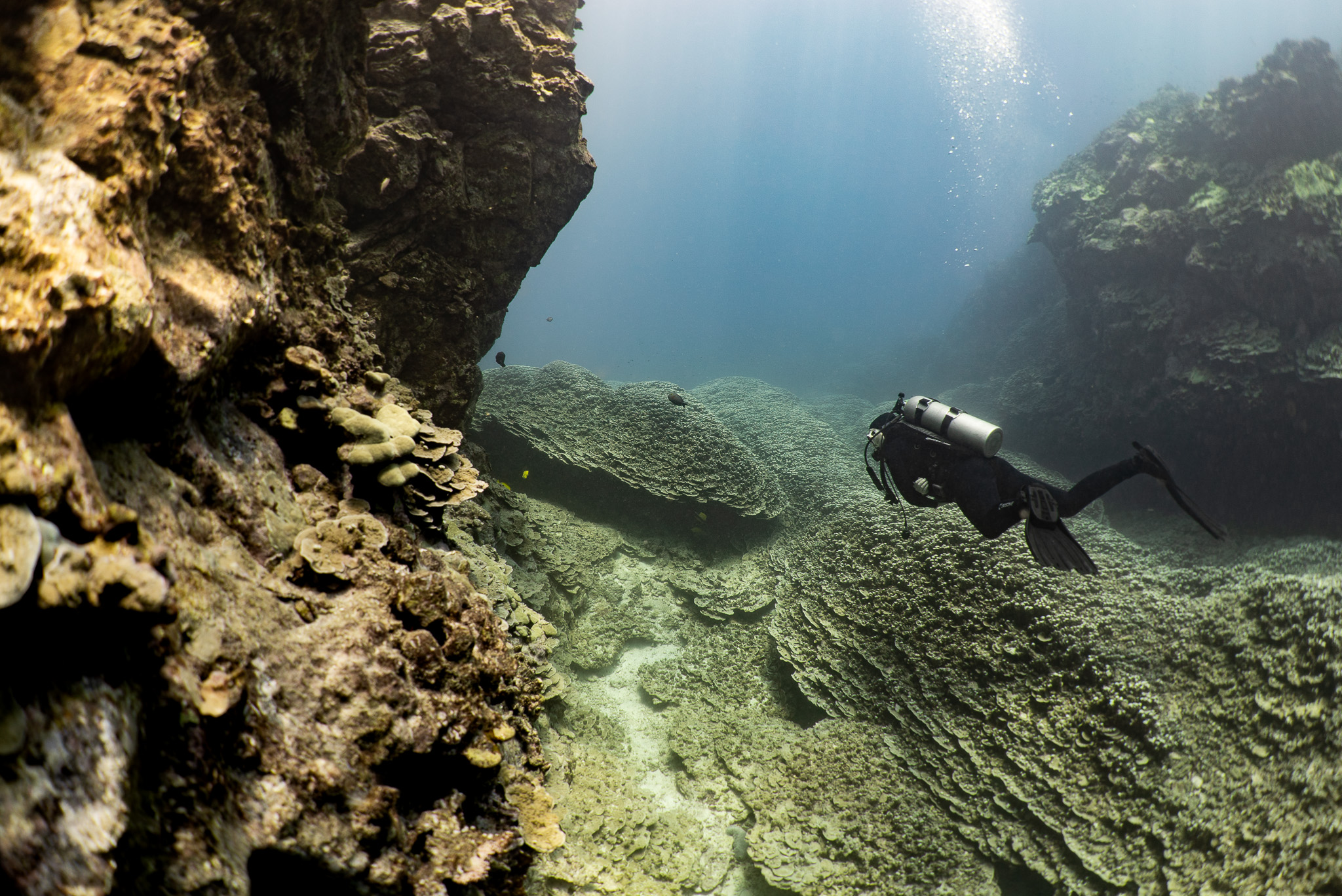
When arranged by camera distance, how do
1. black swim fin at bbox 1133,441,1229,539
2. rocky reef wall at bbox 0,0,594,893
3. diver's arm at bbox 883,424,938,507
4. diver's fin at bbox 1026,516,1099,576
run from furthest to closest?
diver's arm at bbox 883,424,938,507
black swim fin at bbox 1133,441,1229,539
diver's fin at bbox 1026,516,1099,576
rocky reef wall at bbox 0,0,594,893

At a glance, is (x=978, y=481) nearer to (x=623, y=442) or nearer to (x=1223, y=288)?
(x=623, y=442)

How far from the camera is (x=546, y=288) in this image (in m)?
132

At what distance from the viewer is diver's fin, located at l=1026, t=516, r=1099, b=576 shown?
429 cm

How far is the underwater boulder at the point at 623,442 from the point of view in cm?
812

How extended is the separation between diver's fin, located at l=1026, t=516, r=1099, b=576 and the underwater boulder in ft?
13.7

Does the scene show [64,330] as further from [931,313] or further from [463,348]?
[931,313]

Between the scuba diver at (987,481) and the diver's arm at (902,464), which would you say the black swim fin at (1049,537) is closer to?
the scuba diver at (987,481)

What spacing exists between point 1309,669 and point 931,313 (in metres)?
76.1

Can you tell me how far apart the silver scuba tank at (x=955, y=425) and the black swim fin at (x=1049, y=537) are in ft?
1.77

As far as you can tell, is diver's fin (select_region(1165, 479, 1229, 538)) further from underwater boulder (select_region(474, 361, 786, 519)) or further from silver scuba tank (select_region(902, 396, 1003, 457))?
underwater boulder (select_region(474, 361, 786, 519))

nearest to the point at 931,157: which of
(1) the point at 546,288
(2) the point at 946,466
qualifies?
(1) the point at 546,288

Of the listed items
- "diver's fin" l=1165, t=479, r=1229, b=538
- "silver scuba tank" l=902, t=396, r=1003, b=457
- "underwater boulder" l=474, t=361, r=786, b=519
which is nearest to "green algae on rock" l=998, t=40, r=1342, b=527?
"diver's fin" l=1165, t=479, r=1229, b=538

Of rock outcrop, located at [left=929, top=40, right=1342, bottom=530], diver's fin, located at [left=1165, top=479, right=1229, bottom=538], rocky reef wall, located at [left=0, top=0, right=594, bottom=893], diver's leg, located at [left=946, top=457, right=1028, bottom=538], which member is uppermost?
rock outcrop, located at [left=929, top=40, right=1342, bottom=530]

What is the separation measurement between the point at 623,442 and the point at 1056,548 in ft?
19.6
